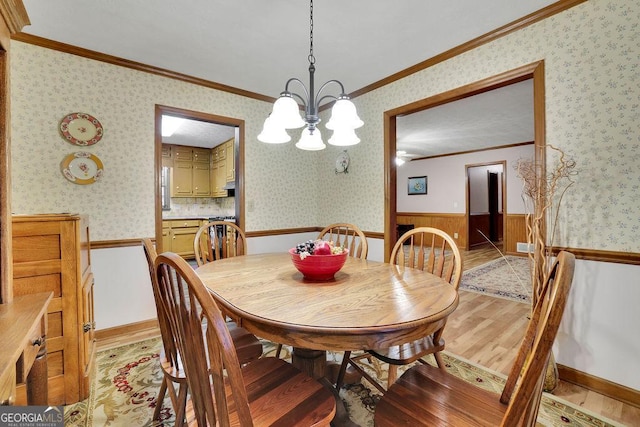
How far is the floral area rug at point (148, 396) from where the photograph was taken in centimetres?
148

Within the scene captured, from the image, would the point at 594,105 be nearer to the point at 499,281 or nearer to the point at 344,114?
the point at 344,114

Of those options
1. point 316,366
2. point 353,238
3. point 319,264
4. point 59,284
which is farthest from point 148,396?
point 353,238

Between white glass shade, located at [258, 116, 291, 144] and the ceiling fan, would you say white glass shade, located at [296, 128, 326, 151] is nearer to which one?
white glass shade, located at [258, 116, 291, 144]

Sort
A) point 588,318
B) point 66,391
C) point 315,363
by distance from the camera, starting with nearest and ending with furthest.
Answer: point 315,363 < point 66,391 < point 588,318

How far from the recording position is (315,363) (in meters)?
1.46

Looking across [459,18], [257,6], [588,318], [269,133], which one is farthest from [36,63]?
[588,318]

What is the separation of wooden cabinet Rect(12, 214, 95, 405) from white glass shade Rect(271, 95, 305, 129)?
1237mm

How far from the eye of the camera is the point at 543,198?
1.80 meters

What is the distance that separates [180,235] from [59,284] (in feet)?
13.2

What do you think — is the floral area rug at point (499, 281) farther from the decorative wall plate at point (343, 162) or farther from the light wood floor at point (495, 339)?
the decorative wall plate at point (343, 162)

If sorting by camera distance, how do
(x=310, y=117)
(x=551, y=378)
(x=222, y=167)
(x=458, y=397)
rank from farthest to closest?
(x=222, y=167) → (x=551, y=378) → (x=310, y=117) → (x=458, y=397)

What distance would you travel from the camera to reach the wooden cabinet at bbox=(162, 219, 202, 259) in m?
5.28

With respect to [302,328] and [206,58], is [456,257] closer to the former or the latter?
[302,328]

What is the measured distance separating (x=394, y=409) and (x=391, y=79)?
2.81 meters
